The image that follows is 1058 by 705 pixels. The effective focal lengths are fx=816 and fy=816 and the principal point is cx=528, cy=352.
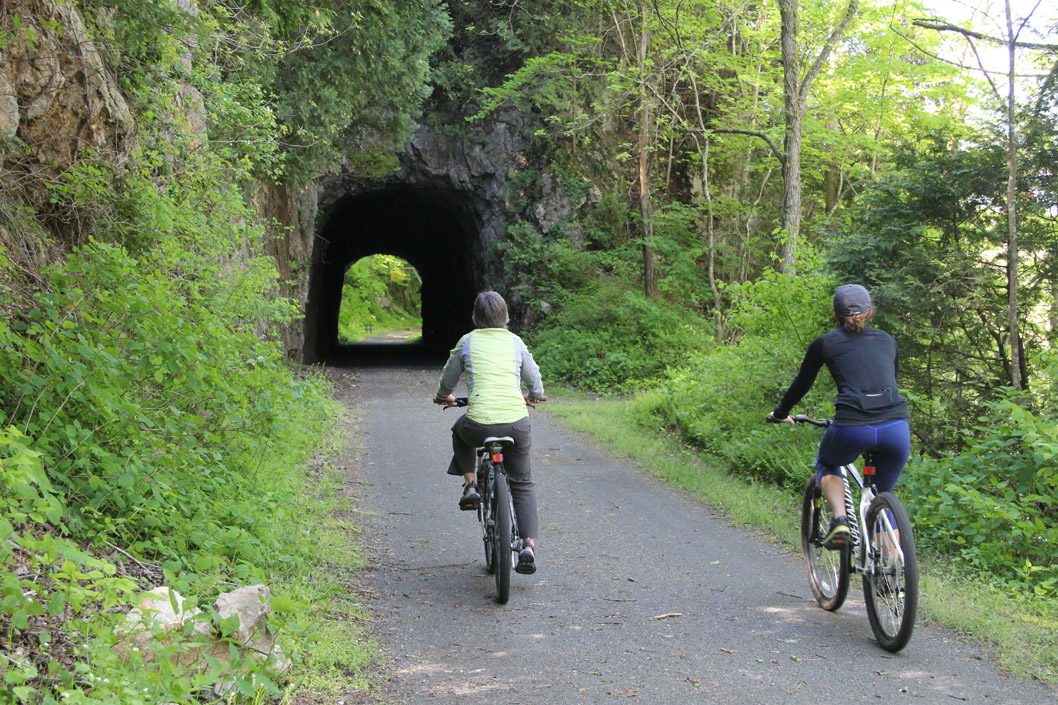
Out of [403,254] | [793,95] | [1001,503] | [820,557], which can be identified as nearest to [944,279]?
[1001,503]

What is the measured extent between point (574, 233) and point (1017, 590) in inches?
721

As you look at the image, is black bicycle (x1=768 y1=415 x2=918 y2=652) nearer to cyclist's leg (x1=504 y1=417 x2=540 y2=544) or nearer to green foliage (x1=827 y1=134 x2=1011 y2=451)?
cyclist's leg (x1=504 y1=417 x2=540 y2=544)

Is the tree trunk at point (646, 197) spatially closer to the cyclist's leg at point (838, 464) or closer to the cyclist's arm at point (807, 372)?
the cyclist's arm at point (807, 372)

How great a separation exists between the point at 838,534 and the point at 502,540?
194 cm

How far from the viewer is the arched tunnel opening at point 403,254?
2670cm

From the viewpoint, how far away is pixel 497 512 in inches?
196

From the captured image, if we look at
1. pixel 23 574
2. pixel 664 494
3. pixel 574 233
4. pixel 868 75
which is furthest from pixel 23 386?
pixel 574 233

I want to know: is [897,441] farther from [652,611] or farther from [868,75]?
[868,75]

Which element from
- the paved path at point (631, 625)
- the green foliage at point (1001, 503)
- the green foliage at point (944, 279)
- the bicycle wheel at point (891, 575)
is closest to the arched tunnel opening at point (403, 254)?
the paved path at point (631, 625)

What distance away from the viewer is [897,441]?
14.8ft

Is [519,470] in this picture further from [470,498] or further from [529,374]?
[529,374]

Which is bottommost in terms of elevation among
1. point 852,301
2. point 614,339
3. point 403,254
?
point 614,339

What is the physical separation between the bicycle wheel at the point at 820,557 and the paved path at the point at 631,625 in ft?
0.36

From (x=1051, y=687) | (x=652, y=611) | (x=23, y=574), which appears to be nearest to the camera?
(x=23, y=574)
